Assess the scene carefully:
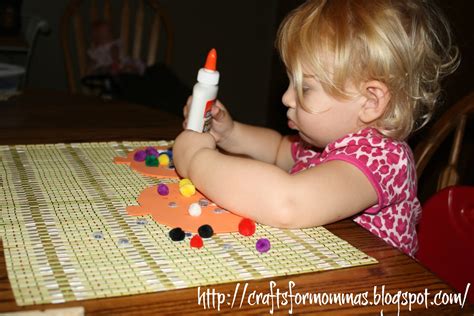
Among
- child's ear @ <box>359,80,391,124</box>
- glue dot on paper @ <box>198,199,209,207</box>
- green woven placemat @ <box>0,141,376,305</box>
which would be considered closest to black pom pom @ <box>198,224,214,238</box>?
green woven placemat @ <box>0,141,376,305</box>

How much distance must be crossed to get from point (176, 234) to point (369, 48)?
1.39ft

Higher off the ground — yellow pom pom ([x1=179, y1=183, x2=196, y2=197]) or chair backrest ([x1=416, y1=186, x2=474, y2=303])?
yellow pom pom ([x1=179, y1=183, x2=196, y2=197])

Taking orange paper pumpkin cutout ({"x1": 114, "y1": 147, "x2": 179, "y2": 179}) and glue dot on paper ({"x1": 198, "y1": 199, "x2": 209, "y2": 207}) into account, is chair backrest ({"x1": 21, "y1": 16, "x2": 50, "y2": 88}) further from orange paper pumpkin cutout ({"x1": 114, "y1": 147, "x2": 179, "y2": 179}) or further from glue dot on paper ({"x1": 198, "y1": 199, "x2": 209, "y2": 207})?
glue dot on paper ({"x1": 198, "y1": 199, "x2": 209, "y2": 207})

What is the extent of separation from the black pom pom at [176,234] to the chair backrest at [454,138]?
0.65 metres

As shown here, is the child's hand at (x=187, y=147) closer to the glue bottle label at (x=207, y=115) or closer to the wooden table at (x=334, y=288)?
the glue bottle label at (x=207, y=115)

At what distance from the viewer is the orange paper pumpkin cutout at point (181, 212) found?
2.64 feet

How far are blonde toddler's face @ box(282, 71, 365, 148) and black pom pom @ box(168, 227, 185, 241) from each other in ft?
1.14

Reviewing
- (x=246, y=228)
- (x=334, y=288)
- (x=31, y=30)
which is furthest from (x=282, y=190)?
(x=31, y=30)

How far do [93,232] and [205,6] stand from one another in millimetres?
2906

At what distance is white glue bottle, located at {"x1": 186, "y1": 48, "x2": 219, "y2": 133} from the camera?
984 millimetres

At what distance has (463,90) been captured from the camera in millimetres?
2152

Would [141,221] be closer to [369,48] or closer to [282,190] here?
[282,190]

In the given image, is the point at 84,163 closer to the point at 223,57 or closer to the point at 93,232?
the point at 93,232

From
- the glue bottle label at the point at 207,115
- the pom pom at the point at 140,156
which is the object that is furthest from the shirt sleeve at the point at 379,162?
the pom pom at the point at 140,156
